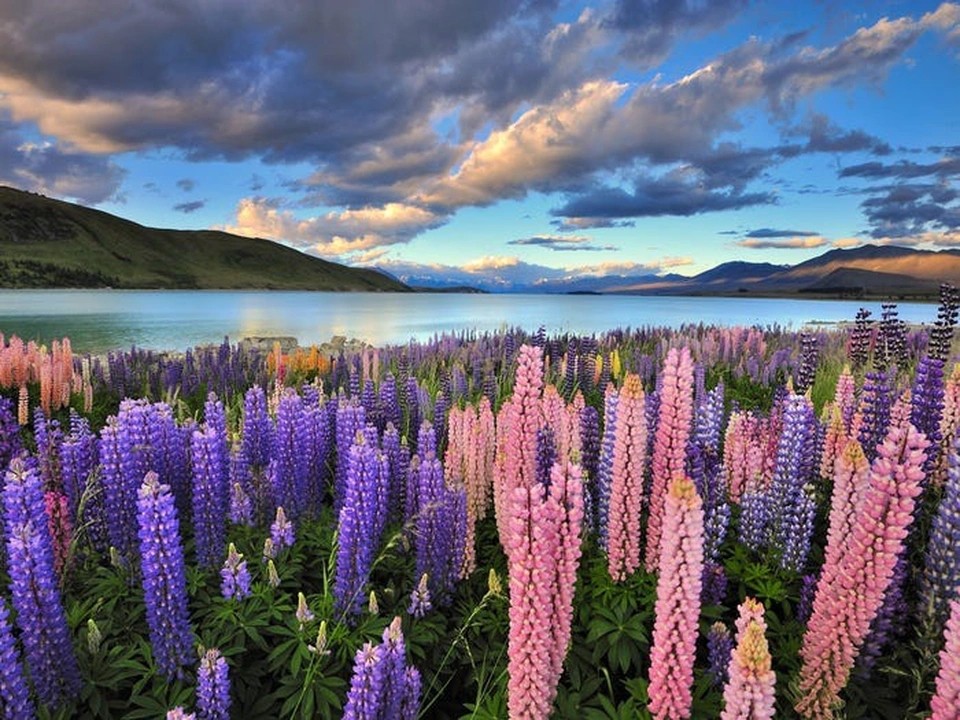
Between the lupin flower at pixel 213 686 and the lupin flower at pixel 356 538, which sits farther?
the lupin flower at pixel 356 538

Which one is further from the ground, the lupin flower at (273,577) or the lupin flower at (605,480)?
the lupin flower at (605,480)

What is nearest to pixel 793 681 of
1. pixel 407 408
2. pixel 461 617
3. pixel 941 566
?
pixel 941 566

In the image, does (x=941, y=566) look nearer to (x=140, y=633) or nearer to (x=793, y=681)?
(x=793, y=681)

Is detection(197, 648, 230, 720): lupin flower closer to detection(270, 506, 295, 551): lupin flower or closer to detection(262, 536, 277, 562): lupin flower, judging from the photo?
detection(262, 536, 277, 562): lupin flower

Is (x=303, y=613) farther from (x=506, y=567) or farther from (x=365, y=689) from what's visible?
(x=506, y=567)

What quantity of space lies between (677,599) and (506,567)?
213cm

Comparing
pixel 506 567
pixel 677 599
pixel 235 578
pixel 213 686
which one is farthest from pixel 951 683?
pixel 235 578

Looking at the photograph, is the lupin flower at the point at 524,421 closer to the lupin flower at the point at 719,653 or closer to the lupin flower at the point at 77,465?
the lupin flower at the point at 719,653

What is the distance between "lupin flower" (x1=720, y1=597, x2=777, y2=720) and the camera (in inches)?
76.6

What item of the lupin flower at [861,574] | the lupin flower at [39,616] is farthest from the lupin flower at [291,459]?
the lupin flower at [861,574]

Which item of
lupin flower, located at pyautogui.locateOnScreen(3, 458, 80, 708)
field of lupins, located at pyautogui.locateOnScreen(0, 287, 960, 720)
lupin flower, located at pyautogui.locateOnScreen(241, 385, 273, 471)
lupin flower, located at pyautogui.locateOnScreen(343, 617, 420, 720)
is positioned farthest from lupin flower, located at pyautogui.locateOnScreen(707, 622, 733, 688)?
lupin flower, located at pyautogui.locateOnScreen(241, 385, 273, 471)

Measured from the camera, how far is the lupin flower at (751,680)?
1.95 metres

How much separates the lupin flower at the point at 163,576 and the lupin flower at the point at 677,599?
7.75 ft

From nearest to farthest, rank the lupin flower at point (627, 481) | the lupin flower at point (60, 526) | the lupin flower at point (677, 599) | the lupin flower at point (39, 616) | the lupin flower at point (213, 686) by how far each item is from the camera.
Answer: the lupin flower at point (677, 599) < the lupin flower at point (213, 686) < the lupin flower at point (39, 616) < the lupin flower at point (627, 481) < the lupin flower at point (60, 526)
